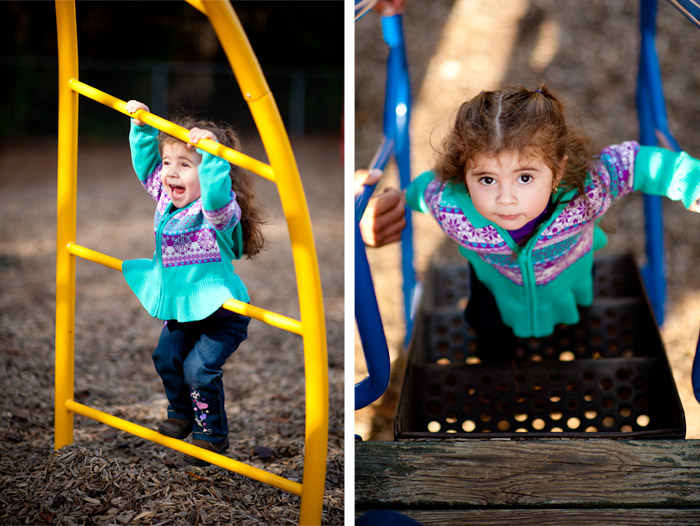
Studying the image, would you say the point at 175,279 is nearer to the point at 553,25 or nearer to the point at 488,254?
the point at 488,254

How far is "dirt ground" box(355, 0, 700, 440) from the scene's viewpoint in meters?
4.28

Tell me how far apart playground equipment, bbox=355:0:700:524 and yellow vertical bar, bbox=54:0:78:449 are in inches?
31.4

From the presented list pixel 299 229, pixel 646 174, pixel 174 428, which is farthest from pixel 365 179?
pixel 174 428

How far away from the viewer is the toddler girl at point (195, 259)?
157 cm

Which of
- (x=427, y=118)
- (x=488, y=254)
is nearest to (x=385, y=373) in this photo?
(x=488, y=254)

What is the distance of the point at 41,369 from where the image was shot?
291 centimetres

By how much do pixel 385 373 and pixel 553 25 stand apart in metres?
3.84

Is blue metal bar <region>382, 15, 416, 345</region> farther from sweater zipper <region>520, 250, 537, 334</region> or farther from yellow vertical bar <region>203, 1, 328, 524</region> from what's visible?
yellow vertical bar <region>203, 1, 328, 524</region>

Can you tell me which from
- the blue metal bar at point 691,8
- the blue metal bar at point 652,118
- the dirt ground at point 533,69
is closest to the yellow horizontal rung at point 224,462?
the blue metal bar at point 691,8

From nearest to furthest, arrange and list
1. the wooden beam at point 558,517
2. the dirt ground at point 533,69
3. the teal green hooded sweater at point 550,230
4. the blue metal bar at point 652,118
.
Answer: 1. the wooden beam at point 558,517
2. the teal green hooded sweater at point 550,230
3. the blue metal bar at point 652,118
4. the dirt ground at point 533,69

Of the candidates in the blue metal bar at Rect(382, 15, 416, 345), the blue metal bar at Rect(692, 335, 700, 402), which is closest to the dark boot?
the blue metal bar at Rect(382, 15, 416, 345)

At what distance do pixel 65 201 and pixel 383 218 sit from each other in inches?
32.4

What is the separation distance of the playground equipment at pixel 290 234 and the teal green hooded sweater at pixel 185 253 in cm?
→ 6

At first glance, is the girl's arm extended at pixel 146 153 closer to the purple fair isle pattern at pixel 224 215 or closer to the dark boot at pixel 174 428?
the purple fair isle pattern at pixel 224 215
